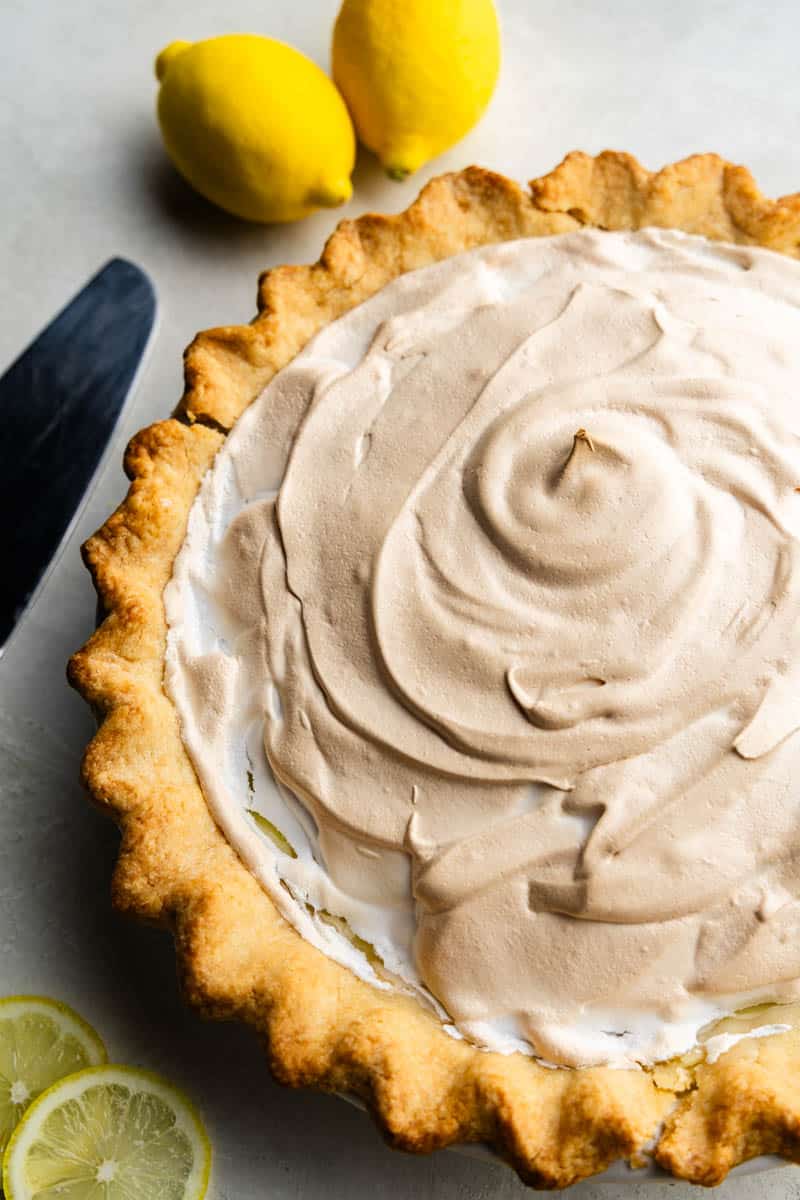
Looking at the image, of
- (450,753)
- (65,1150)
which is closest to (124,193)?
(450,753)

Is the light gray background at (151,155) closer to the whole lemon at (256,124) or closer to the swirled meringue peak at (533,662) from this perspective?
the whole lemon at (256,124)

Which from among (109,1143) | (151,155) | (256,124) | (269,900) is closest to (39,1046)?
(109,1143)

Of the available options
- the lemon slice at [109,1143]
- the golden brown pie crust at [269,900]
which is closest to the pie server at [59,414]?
the golden brown pie crust at [269,900]

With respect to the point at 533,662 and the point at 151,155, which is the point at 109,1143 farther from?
the point at 151,155

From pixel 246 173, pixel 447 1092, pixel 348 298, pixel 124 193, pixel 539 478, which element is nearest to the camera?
pixel 447 1092

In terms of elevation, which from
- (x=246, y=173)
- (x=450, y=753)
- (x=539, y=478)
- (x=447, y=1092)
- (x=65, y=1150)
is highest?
(x=246, y=173)

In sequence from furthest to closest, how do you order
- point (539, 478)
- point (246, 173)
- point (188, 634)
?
point (246, 173) → point (188, 634) → point (539, 478)

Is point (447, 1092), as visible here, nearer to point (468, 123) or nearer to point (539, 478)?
point (539, 478)
